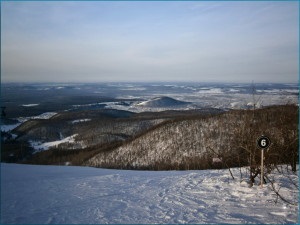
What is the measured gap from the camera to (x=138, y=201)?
8.43 metres

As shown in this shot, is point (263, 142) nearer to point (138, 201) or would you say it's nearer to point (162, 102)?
point (138, 201)

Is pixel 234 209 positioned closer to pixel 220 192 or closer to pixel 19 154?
pixel 220 192

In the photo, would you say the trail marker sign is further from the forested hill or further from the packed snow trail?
the forested hill

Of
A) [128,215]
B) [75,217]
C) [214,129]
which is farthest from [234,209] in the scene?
[214,129]

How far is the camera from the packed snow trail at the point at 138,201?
698 centimetres

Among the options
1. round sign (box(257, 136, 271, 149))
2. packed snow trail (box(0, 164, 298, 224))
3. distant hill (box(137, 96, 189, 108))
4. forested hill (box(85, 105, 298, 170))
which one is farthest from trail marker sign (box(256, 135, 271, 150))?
distant hill (box(137, 96, 189, 108))

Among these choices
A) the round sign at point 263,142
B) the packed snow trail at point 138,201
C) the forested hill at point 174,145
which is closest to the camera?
the packed snow trail at point 138,201

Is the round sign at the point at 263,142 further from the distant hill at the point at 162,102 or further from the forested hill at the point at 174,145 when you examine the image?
the distant hill at the point at 162,102

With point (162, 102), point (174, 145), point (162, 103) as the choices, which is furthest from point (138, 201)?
point (162, 102)

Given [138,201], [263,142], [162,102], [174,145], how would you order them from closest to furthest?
[138,201], [263,142], [174,145], [162,102]

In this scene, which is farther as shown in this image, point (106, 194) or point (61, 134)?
point (61, 134)

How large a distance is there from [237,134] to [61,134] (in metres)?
84.6

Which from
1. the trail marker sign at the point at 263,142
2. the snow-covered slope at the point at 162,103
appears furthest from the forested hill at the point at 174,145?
the snow-covered slope at the point at 162,103

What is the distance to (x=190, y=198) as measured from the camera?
28.2 feet
